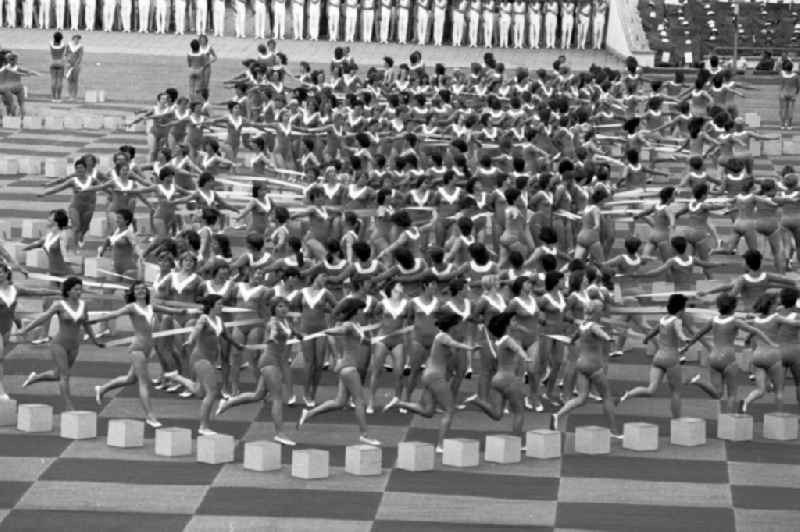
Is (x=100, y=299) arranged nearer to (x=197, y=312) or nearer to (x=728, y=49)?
(x=197, y=312)

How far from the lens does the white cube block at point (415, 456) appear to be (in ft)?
80.1

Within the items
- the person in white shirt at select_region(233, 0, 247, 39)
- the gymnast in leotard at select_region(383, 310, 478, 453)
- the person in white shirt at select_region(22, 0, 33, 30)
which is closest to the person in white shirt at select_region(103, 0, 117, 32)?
the person in white shirt at select_region(22, 0, 33, 30)

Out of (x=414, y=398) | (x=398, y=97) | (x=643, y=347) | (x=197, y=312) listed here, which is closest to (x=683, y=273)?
(x=643, y=347)

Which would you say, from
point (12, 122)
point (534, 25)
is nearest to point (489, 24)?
point (534, 25)

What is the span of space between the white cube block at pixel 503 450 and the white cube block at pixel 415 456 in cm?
65

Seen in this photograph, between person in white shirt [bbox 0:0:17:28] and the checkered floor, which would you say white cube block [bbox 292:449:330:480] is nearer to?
the checkered floor

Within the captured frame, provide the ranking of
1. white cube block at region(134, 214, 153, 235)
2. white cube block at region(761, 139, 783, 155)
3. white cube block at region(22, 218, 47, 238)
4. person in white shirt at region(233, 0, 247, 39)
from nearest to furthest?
white cube block at region(22, 218, 47, 238), white cube block at region(134, 214, 153, 235), white cube block at region(761, 139, 783, 155), person in white shirt at region(233, 0, 247, 39)

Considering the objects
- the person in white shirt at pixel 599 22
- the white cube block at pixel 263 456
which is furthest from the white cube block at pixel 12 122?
the white cube block at pixel 263 456

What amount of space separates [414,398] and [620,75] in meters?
19.6

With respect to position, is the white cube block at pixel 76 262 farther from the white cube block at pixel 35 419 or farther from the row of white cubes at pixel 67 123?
the row of white cubes at pixel 67 123

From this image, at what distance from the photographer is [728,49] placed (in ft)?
181

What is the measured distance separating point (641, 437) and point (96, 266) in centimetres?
946

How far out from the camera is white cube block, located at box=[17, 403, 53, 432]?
25.7m

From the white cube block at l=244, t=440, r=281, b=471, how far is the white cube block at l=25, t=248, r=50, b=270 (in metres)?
9.95
